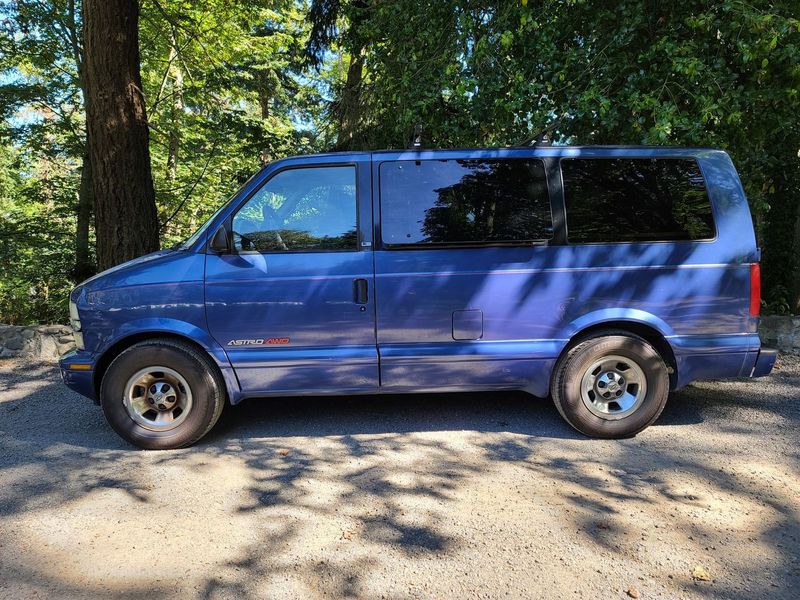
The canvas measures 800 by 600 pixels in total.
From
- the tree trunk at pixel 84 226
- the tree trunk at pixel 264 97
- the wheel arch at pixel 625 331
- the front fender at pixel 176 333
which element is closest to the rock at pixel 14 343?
the tree trunk at pixel 84 226

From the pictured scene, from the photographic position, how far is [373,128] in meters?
9.99

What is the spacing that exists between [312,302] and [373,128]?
265 inches

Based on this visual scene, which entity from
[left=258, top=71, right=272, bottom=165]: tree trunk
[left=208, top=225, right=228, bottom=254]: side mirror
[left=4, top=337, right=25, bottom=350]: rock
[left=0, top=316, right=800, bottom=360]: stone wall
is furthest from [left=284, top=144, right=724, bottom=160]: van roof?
[left=258, top=71, right=272, bottom=165]: tree trunk

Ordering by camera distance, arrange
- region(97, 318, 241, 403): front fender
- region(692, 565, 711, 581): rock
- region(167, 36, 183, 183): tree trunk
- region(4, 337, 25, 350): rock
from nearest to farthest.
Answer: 1. region(692, 565, 711, 581): rock
2. region(97, 318, 241, 403): front fender
3. region(4, 337, 25, 350): rock
4. region(167, 36, 183, 183): tree trunk

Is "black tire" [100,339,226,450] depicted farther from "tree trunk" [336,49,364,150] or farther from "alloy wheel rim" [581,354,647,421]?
"tree trunk" [336,49,364,150]

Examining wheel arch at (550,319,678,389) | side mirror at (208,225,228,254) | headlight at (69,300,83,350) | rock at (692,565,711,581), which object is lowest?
rock at (692,565,711,581)

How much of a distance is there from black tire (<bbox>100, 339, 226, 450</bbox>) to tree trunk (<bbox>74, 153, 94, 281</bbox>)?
6731 mm

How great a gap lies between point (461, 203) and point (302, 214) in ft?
3.79

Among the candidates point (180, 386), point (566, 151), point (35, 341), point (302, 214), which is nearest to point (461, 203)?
point (566, 151)

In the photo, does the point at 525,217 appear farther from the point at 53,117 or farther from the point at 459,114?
the point at 53,117

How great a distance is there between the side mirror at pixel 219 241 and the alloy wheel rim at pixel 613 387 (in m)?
2.76

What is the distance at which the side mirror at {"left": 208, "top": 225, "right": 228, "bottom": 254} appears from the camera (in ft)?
13.0

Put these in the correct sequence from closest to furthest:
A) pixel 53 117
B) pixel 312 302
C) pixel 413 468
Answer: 1. pixel 413 468
2. pixel 312 302
3. pixel 53 117

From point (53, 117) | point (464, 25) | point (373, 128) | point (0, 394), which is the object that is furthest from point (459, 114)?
point (53, 117)
